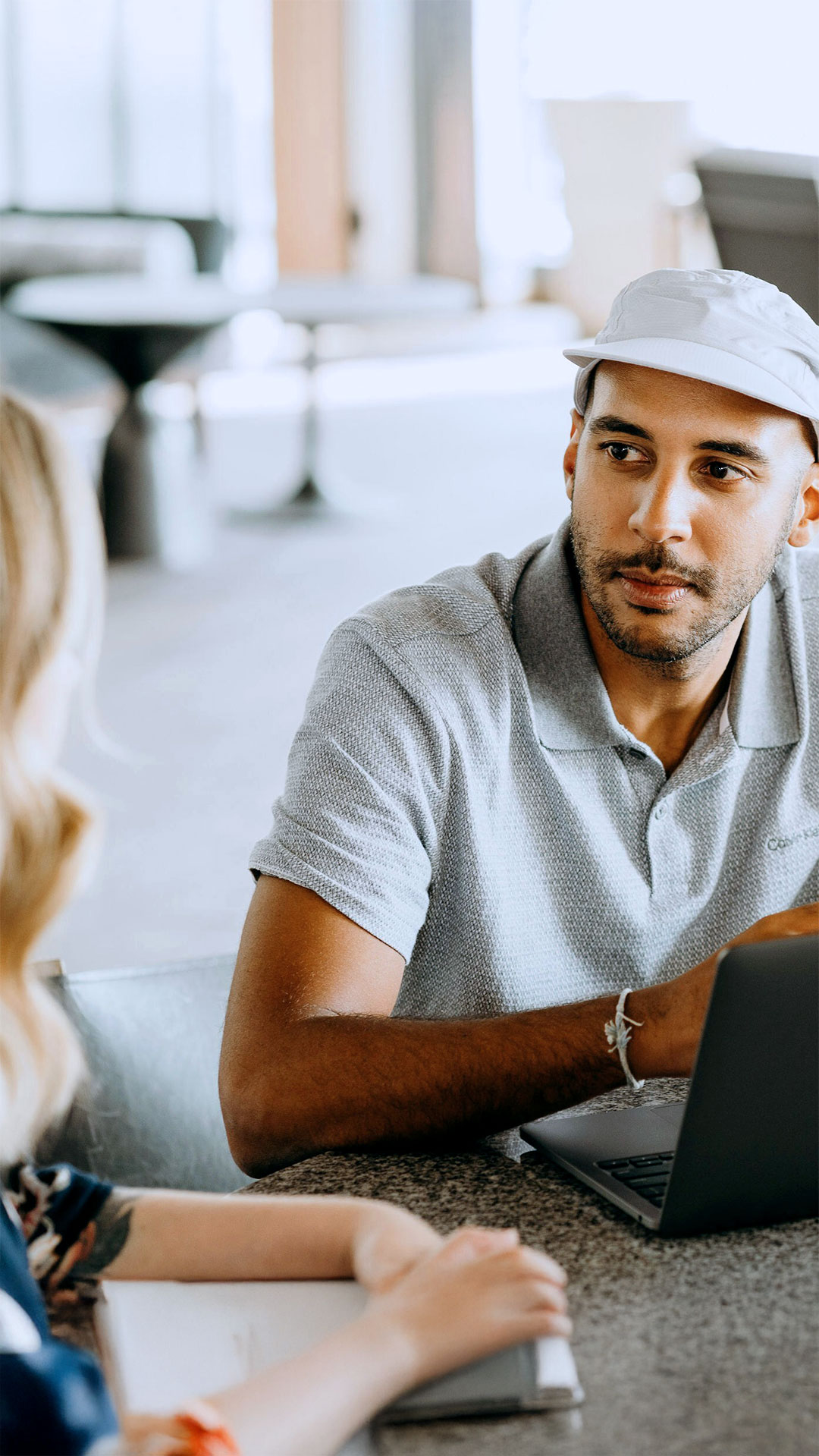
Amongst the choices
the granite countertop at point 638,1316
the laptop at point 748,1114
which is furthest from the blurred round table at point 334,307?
the laptop at point 748,1114

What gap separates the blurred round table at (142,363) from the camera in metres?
5.13

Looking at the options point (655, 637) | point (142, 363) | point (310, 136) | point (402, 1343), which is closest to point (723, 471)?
point (655, 637)

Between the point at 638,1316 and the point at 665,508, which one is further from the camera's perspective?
the point at 665,508

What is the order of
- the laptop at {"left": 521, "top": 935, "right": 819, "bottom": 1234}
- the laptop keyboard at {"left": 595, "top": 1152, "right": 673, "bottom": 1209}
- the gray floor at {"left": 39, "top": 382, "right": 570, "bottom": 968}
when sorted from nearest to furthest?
the laptop at {"left": 521, "top": 935, "right": 819, "bottom": 1234}
the laptop keyboard at {"left": 595, "top": 1152, "right": 673, "bottom": 1209}
the gray floor at {"left": 39, "top": 382, "right": 570, "bottom": 968}

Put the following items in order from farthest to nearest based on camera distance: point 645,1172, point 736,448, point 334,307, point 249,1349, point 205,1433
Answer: point 334,307
point 736,448
point 645,1172
point 249,1349
point 205,1433

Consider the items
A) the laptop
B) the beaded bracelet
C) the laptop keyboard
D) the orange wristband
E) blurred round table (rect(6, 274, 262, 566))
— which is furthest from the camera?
blurred round table (rect(6, 274, 262, 566))

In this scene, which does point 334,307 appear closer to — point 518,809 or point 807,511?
point 807,511

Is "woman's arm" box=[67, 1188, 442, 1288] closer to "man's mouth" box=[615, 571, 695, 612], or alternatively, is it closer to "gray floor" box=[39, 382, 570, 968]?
"man's mouth" box=[615, 571, 695, 612]

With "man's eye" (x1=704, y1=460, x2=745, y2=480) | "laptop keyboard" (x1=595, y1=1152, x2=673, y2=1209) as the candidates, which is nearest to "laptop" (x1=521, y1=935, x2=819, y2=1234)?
"laptop keyboard" (x1=595, y1=1152, x2=673, y2=1209)

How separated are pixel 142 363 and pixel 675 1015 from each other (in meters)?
4.72

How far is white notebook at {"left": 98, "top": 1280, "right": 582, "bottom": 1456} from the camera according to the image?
2.47 feet

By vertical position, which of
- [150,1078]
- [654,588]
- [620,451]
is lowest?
[150,1078]

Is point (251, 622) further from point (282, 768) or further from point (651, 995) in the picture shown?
point (651, 995)

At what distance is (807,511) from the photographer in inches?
58.0
